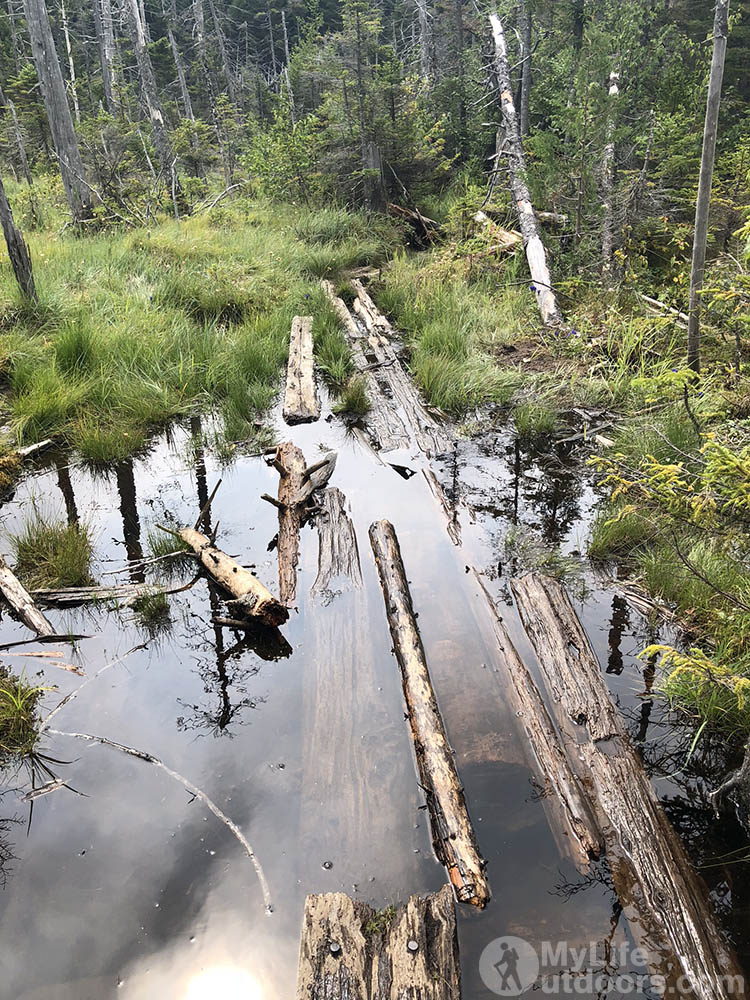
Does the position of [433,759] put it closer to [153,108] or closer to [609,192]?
[609,192]

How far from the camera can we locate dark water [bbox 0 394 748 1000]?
2.21 meters

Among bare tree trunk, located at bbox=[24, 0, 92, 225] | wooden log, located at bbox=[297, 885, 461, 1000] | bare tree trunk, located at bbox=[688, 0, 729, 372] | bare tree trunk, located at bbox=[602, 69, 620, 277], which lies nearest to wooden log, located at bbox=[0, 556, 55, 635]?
wooden log, located at bbox=[297, 885, 461, 1000]

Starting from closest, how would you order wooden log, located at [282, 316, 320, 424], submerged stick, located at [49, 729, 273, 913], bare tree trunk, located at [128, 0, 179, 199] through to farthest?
1. submerged stick, located at [49, 729, 273, 913]
2. wooden log, located at [282, 316, 320, 424]
3. bare tree trunk, located at [128, 0, 179, 199]

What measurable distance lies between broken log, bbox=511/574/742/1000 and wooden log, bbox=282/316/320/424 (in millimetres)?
3686

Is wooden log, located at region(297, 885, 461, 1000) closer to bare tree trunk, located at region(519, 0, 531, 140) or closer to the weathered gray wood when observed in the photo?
the weathered gray wood

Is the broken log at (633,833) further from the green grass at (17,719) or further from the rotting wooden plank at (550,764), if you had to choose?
the green grass at (17,719)

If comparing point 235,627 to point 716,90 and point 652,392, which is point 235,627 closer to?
point 652,392

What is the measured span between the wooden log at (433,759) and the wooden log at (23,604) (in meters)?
2.02

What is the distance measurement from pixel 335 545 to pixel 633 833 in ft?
8.34

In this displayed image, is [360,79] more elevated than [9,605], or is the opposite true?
[360,79]

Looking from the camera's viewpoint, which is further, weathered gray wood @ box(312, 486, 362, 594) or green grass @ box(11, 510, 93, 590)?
weathered gray wood @ box(312, 486, 362, 594)

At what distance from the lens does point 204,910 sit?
2.32 metres

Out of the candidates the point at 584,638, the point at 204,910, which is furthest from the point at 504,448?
the point at 204,910

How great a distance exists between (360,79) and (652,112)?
592 centimetres
